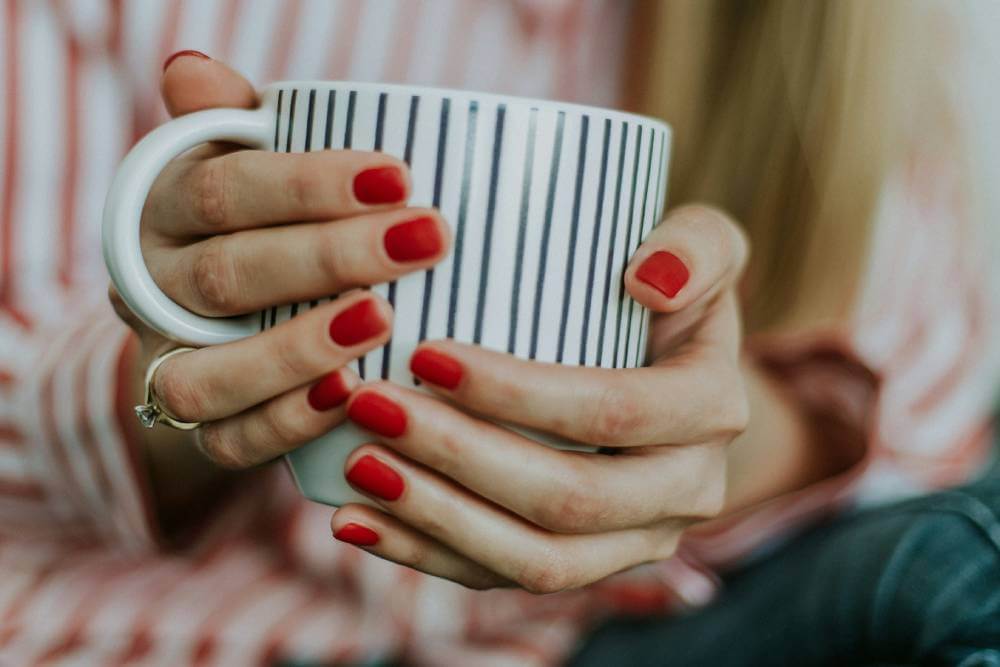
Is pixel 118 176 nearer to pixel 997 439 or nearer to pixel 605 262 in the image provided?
pixel 605 262

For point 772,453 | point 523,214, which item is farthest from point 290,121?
point 772,453

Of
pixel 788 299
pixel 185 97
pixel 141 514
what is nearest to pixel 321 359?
pixel 185 97

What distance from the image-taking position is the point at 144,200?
39 cm

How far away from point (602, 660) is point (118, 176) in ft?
Answer: 2.00

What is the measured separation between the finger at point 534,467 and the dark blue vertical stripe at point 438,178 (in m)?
0.03

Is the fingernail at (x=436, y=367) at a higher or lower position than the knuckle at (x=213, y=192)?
lower

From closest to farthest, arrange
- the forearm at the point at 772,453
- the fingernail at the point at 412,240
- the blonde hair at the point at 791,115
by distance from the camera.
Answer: the fingernail at the point at 412,240
the forearm at the point at 772,453
the blonde hair at the point at 791,115

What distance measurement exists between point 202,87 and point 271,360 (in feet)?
0.47

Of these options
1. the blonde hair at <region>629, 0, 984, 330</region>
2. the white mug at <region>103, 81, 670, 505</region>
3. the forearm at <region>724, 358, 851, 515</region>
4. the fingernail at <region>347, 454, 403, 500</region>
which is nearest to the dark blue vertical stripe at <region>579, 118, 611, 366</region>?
the white mug at <region>103, 81, 670, 505</region>

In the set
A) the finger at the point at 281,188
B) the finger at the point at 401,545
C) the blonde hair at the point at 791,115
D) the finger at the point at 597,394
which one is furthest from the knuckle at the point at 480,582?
the blonde hair at the point at 791,115

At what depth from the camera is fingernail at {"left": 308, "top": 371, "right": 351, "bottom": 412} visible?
385 millimetres

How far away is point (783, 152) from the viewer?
107 centimetres

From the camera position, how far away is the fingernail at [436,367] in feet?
1.20

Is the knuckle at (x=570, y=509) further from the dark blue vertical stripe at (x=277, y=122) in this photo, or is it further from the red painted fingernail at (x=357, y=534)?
the dark blue vertical stripe at (x=277, y=122)
